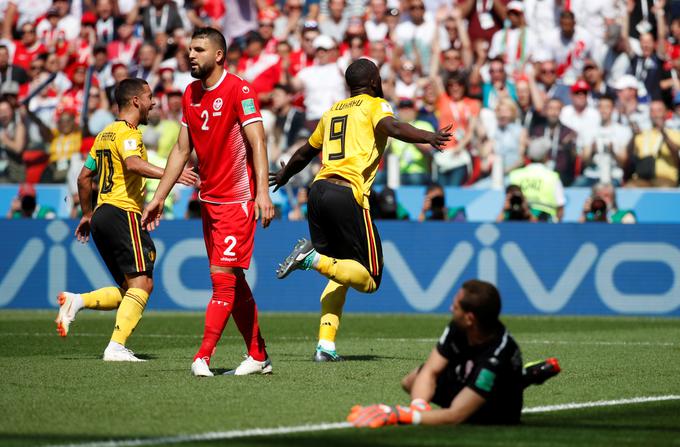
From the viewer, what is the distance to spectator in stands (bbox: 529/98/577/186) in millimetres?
18562

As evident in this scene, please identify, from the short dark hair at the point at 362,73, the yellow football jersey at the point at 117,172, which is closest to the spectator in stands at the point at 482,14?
the short dark hair at the point at 362,73

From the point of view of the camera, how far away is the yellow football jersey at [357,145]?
402 inches

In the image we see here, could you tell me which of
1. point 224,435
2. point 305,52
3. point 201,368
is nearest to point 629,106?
point 305,52

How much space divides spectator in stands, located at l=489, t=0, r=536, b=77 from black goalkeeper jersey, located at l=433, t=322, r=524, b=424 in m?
14.3

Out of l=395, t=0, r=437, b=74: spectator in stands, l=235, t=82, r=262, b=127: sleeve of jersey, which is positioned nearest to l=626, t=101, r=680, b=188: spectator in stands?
l=395, t=0, r=437, b=74: spectator in stands

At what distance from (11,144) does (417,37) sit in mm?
6566

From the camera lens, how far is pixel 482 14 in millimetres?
21281

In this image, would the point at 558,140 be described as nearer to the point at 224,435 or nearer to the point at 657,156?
the point at 657,156

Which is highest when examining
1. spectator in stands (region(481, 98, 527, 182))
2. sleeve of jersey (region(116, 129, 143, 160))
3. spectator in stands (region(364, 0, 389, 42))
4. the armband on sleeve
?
spectator in stands (region(364, 0, 389, 42))

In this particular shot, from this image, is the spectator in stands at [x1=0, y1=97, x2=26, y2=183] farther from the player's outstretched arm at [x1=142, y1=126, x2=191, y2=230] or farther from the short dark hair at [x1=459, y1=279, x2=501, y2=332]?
the short dark hair at [x1=459, y1=279, x2=501, y2=332]

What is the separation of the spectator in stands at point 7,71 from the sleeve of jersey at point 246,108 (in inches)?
552

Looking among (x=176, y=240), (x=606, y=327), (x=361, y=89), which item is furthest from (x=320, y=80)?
(x=361, y=89)

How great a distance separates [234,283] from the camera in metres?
9.16

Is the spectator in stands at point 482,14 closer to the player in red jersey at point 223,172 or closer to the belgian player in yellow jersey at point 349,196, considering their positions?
the belgian player in yellow jersey at point 349,196
